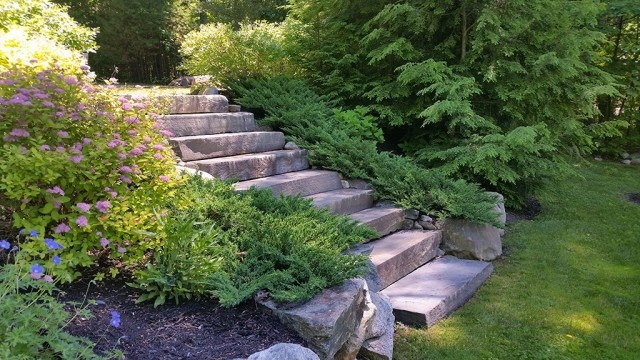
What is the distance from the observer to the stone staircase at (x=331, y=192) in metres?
4.03

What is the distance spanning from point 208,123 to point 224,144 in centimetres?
37

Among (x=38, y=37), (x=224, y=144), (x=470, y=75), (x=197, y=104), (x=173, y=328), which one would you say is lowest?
(x=173, y=328)

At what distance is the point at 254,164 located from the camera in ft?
16.7

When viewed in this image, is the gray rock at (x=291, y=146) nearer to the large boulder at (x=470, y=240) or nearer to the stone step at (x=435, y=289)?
the large boulder at (x=470, y=240)

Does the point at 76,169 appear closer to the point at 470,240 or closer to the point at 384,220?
the point at 384,220

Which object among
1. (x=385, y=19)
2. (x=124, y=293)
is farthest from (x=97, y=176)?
(x=385, y=19)

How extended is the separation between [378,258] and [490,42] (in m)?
3.70

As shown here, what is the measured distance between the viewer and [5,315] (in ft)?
5.95

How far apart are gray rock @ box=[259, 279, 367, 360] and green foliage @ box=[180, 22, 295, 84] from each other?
4.18 m

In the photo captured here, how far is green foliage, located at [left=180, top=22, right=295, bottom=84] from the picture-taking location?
6.50 meters

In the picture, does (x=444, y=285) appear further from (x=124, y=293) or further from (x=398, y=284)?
(x=124, y=293)

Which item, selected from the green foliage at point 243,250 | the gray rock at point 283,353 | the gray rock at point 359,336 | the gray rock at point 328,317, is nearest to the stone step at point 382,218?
the green foliage at point 243,250

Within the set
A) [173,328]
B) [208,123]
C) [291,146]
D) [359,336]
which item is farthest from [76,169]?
[291,146]

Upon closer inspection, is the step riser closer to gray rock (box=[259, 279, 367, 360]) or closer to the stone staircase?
the stone staircase
